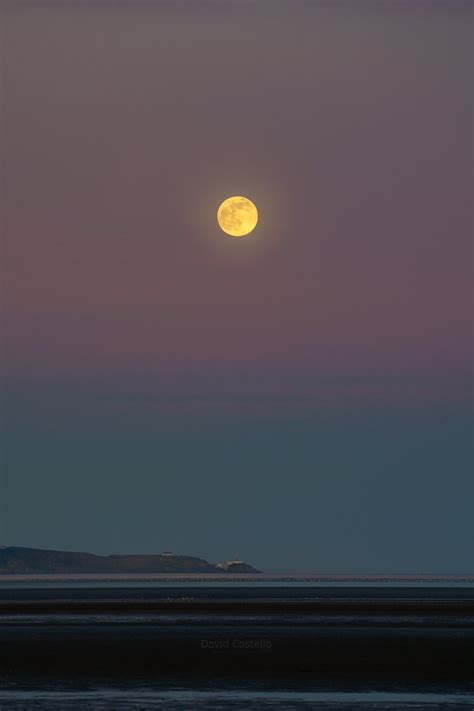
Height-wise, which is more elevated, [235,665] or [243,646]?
[243,646]

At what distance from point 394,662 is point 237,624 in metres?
38.0

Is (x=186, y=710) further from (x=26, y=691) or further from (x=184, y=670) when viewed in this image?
(x=184, y=670)

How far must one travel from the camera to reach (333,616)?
378 ft

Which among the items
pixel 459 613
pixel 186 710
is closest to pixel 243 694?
pixel 186 710
